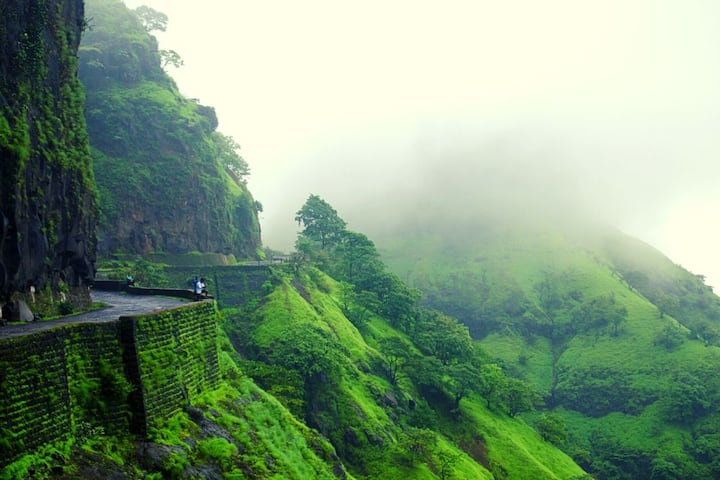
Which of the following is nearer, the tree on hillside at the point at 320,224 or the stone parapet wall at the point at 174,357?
the stone parapet wall at the point at 174,357

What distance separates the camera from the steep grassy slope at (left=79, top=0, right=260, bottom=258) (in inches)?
2921

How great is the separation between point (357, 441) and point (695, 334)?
119792 mm

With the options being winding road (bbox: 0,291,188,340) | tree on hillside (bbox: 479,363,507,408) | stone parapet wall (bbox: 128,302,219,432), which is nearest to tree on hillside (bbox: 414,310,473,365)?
tree on hillside (bbox: 479,363,507,408)

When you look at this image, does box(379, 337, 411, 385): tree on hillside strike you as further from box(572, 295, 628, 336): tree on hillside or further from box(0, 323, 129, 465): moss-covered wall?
box(572, 295, 628, 336): tree on hillside

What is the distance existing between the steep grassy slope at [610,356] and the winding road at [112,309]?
3508 inches

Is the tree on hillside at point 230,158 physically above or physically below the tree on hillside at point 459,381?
above

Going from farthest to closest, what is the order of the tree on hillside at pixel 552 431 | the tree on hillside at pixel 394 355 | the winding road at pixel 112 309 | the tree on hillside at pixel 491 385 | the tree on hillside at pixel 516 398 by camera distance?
the tree on hillside at pixel 516 398, the tree on hillside at pixel 552 431, the tree on hillside at pixel 491 385, the tree on hillside at pixel 394 355, the winding road at pixel 112 309

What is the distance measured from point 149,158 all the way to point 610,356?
116m

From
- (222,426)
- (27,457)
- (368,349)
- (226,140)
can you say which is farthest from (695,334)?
(27,457)

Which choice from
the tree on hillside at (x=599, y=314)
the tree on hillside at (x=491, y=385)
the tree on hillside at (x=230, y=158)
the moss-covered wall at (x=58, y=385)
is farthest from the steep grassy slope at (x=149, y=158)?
the tree on hillside at (x=599, y=314)

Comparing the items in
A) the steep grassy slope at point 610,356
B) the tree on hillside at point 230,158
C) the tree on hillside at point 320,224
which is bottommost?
the steep grassy slope at point 610,356

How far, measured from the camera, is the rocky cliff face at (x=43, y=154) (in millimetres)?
25719

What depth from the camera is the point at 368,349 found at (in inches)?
2931

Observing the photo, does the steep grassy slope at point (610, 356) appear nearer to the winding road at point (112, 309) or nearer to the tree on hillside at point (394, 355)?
the tree on hillside at point (394, 355)
